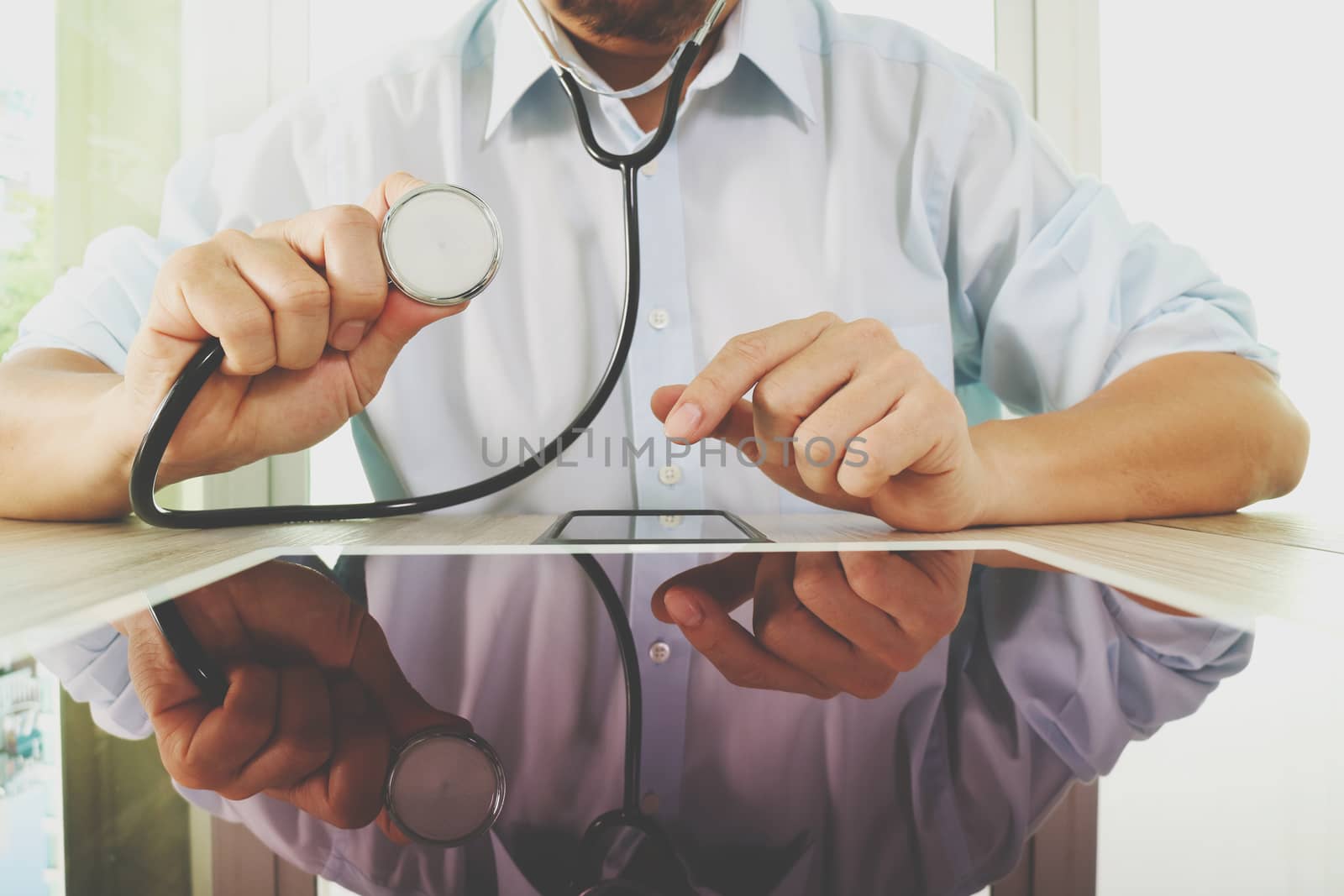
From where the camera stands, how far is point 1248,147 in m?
1.35

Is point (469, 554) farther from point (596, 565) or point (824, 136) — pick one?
point (824, 136)

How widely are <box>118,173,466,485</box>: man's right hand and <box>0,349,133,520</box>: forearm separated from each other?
27 millimetres

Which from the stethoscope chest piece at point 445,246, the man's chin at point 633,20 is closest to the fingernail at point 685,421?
the stethoscope chest piece at point 445,246

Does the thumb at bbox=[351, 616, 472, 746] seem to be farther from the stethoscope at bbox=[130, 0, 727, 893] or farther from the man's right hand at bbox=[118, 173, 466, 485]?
the man's right hand at bbox=[118, 173, 466, 485]

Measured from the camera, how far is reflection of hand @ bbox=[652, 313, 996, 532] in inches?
18.7

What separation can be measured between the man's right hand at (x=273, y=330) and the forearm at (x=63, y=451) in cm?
3

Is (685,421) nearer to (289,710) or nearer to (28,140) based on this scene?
(289,710)

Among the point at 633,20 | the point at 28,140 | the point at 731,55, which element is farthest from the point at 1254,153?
the point at 28,140

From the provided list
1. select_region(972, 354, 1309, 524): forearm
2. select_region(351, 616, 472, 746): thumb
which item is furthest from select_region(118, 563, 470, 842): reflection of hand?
select_region(972, 354, 1309, 524): forearm

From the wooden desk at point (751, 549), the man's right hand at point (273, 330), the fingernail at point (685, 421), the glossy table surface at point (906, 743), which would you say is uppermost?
the man's right hand at point (273, 330)

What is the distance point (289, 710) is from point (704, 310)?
0.73 meters

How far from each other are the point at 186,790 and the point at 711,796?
0.12 metres

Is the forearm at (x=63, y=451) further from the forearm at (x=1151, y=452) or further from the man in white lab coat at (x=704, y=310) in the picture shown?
the forearm at (x=1151, y=452)

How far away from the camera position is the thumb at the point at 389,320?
0.51 m
